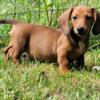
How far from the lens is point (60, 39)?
5.55 m

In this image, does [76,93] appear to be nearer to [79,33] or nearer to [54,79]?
[54,79]

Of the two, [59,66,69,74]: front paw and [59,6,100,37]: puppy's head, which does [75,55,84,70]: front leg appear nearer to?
[59,66,69,74]: front paw

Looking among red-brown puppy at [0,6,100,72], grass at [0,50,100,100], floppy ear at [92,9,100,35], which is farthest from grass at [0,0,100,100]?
floppy ear at [92,9,100,35]

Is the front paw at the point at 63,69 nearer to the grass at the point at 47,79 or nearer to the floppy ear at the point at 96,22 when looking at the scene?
the grass at the point at 47,79

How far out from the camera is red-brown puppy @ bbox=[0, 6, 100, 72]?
17.3ft

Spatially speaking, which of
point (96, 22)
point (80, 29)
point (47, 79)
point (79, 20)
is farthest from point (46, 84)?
point (96, 22)

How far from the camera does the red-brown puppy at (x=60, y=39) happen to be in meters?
5.26

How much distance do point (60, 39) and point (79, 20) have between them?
46 cm

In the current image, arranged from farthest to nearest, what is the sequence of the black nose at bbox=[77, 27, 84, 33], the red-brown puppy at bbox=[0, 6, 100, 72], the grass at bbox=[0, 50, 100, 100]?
1. the red-brown puppy at bbox=[0, 6, 100, 72]
2. the black nose at bbox=[77, 27, 84, 33]
3. the grass at bbox=[0, 50, 100, 100]

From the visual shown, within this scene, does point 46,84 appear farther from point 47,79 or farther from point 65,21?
point 65,21

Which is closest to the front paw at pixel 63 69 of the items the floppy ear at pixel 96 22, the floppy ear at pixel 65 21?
the floppy ear at pixel 65 21

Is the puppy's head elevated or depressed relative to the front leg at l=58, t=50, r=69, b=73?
elevated

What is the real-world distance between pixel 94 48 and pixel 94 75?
141 cm

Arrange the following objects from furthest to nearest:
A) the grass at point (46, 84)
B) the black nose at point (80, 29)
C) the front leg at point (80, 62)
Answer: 1. the front leg at point (80, 62)
2. the black nose at point (80, 29)
3. the grass at point (46, 84)
